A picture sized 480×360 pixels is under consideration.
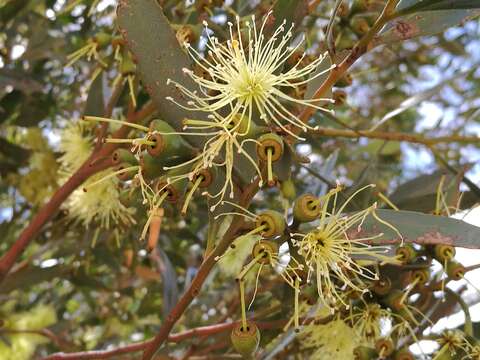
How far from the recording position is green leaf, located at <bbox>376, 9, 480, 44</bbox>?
3.86ft

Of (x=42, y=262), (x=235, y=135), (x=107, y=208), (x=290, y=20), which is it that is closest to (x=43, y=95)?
(x=42, y=262)

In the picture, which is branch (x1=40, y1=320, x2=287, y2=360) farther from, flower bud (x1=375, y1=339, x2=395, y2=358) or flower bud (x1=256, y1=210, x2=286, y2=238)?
flower bud (x1=256, y1=210, x2=286, y2=238)

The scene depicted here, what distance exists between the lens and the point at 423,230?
1088mm

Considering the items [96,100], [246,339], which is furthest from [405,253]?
[96,100]

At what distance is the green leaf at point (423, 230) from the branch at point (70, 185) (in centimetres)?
59

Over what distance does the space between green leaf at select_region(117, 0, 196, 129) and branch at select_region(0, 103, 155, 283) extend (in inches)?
13.6

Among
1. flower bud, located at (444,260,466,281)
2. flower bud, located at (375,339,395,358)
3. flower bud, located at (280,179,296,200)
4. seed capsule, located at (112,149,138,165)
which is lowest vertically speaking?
flower bud, located at (375,339,395,358)

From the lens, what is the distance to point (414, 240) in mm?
1080

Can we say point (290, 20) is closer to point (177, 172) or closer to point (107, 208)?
point (177, 172)

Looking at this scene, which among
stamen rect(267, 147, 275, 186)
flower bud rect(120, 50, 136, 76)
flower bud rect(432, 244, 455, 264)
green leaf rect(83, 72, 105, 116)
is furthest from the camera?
green leaf rect(83, 72, 105, 116)

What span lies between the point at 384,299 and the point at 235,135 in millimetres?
530

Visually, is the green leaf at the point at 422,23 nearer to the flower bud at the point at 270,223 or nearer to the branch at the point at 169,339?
the flower bud at the point at 270,223

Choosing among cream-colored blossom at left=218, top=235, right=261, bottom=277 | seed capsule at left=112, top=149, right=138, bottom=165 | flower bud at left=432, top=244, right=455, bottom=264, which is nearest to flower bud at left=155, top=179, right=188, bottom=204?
seed capsule at left=112, top=149, right=138, bottom=165

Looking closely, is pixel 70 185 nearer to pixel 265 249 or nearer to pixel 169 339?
pixel 169 339
